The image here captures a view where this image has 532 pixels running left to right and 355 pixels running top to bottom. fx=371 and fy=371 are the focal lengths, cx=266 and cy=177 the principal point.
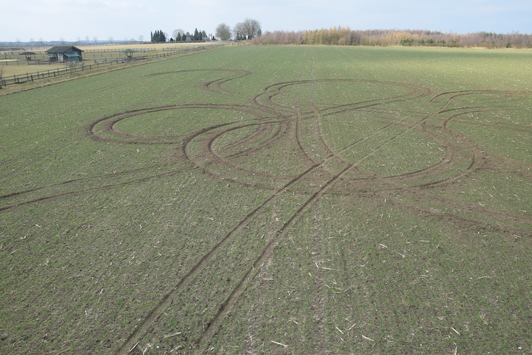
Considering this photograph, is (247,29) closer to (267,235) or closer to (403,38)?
(403,38)

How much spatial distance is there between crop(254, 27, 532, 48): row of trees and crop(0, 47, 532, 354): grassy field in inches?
3397

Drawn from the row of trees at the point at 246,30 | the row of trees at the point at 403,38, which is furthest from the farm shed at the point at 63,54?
the row of trees at the point at 246,30

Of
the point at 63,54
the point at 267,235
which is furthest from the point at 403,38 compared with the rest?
the point at 267,235

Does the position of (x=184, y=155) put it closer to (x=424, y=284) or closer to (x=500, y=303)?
(x=424, y=284)

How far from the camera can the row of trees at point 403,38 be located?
288ft

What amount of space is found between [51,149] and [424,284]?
14.1 meters

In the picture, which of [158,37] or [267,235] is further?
[158,37]

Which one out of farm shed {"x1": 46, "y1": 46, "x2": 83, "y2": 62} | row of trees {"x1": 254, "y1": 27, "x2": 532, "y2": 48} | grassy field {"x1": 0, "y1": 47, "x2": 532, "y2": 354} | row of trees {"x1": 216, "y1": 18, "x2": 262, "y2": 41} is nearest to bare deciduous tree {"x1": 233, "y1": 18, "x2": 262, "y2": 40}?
row of trees {"x1": 216, "y1": 18, "x2": 262, "y2": 41}

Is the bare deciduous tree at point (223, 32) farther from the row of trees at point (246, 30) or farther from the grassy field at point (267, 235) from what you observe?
the grassy field at point (267, 235)

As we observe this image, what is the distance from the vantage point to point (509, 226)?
8.80 m

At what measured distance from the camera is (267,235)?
8500mm

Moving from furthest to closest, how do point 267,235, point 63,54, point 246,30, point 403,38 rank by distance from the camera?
point 246,30, point 403,38, point 63,54, point 267,235

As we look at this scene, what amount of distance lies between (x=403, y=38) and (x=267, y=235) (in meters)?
104

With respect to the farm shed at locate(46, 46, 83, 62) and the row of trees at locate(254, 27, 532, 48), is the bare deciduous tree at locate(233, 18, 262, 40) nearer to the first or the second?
the row of trees at locate(254, 27, 532, 48)
